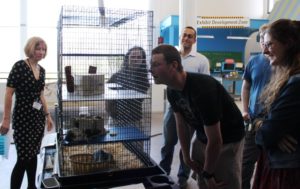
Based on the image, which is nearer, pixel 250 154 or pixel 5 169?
pixel 250 154

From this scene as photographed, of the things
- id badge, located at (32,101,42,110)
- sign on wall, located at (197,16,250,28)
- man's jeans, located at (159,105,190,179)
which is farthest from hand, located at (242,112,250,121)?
sign on wall, located at (197,16,250,28)

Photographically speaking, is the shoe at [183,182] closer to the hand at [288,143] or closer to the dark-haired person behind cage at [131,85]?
the dark-haired person behind cage at [131,85]

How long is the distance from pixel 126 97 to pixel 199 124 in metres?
0.56

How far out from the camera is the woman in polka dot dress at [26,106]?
2.39m

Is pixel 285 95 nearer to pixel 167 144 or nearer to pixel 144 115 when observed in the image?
pixel 144 115

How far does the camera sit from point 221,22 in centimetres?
668

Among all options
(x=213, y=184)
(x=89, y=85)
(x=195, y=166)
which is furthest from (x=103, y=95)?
(x=213, y=184)

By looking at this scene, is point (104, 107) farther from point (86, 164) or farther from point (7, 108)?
point (7, 108)

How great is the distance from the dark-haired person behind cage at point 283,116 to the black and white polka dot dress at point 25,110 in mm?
1731

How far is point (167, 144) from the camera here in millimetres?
2875

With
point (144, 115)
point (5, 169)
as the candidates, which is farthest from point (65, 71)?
point (5, 169)

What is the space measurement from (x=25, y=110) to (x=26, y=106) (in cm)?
3

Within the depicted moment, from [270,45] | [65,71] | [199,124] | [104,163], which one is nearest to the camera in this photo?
[270,45]

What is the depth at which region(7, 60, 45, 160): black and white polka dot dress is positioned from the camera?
2385 mm
